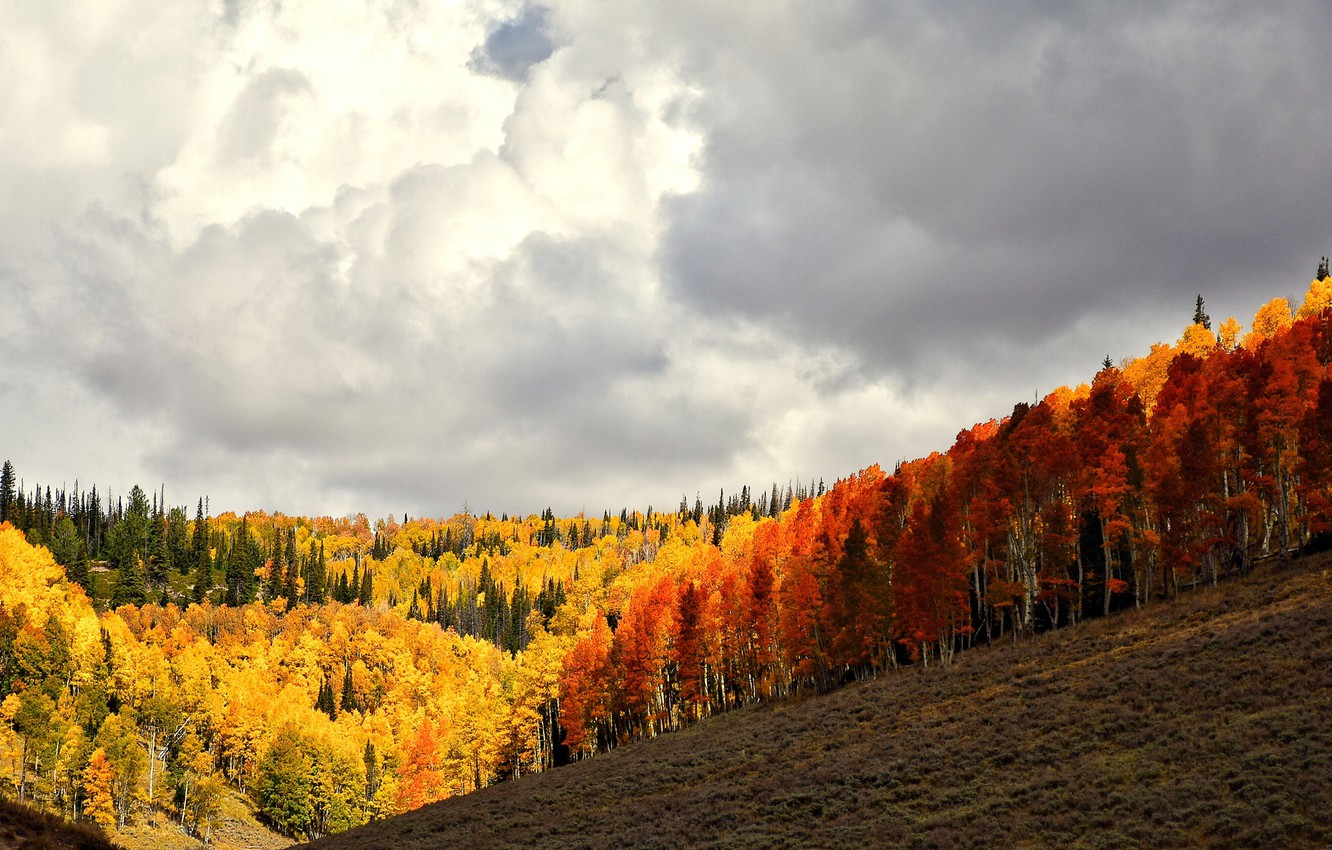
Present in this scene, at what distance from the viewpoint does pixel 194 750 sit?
97688 millimetres

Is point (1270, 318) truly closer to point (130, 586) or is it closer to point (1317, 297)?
point (1317, 297)

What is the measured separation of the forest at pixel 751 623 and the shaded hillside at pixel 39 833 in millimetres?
52525

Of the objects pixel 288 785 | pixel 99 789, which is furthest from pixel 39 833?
pixel 288 785

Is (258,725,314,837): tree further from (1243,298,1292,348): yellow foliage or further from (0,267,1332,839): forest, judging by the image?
(1243,298,1292,348): yellow foliage

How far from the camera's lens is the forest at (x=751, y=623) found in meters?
63.0

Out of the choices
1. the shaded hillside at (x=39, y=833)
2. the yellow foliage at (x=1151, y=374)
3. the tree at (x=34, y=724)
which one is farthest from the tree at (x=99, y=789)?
the yellow foliage at (x=1151, y=374)

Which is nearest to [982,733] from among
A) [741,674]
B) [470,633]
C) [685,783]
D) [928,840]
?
[928,840]

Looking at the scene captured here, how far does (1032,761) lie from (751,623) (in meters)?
48.6

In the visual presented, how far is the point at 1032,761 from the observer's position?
35.2 m

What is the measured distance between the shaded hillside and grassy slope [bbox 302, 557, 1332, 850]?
18.9m

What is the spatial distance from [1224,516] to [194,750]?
9690 centimetres

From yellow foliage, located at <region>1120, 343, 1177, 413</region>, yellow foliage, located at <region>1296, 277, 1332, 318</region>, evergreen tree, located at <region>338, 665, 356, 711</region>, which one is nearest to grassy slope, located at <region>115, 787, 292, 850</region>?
evergreen tree, located at <region>338, 665, 356, 711</region>

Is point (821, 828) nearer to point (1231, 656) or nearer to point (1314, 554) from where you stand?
point (1231, 656)

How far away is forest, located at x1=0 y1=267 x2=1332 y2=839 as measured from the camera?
207ft
